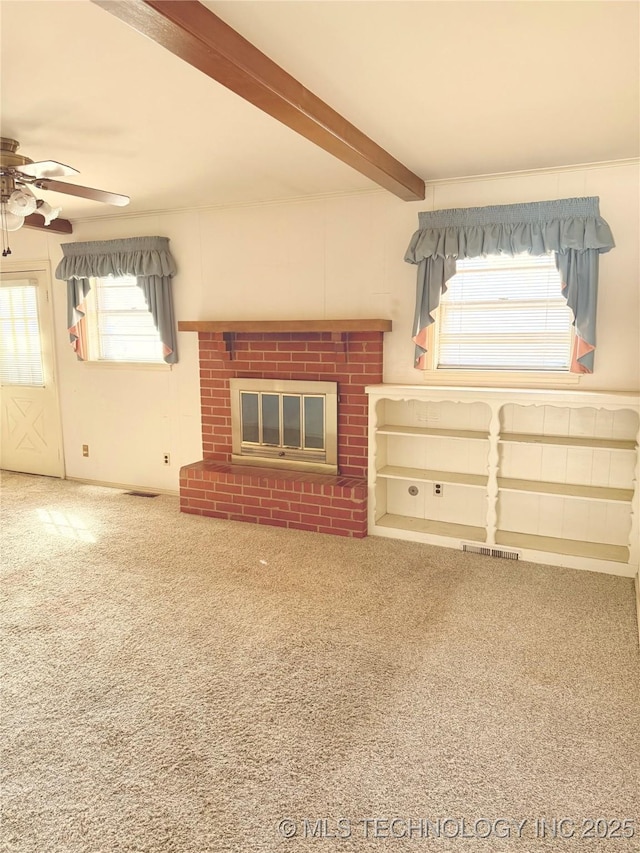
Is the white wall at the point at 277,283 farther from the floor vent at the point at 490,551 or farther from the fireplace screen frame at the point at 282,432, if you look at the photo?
the floor vent at the point at 490,551

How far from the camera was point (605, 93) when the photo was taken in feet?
8.21

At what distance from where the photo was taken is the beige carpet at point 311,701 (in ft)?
5.79

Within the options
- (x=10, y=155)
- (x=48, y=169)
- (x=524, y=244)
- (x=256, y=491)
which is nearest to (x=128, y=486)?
(x=256, y=491)

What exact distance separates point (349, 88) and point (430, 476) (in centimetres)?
244

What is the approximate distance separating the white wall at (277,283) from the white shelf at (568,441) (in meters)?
0.33

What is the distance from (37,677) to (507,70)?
3.18 meters

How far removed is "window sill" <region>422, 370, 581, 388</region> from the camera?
3713mm

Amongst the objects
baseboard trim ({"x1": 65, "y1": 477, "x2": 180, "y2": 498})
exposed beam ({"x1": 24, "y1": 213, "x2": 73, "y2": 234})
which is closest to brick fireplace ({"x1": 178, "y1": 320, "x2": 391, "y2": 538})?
baseboard trim ({"x1": 65, "y1": 477, "x2": 180, "y2": 498})

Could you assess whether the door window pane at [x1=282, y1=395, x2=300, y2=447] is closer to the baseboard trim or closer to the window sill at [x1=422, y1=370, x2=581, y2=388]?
the window sill at [x1=422, y1=370, x2=581, y2=388]

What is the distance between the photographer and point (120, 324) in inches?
209

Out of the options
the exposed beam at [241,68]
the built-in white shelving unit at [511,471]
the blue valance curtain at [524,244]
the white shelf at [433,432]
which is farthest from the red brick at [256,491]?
the exposed beam at [241,68]

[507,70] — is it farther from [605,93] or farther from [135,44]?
[135,44]

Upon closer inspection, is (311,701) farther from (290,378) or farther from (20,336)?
(20,336)

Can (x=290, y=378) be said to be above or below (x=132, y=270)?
below
